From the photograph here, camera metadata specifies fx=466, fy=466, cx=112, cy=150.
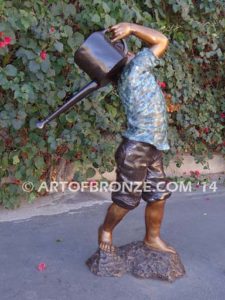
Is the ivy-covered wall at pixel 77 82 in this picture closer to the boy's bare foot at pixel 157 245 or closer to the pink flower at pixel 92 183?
the pink flower at pixel 92 183

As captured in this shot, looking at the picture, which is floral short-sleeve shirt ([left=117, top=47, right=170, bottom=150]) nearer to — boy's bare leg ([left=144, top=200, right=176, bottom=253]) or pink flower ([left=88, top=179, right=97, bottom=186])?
boy's bare leg ([left=144, top=200, right=176, bottom=253])

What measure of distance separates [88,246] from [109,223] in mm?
530

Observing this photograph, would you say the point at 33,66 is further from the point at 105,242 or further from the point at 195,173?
the point at 195,173

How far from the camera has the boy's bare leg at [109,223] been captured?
112 inches

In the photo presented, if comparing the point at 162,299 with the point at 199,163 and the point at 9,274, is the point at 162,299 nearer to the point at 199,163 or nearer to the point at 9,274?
the point at 9,274

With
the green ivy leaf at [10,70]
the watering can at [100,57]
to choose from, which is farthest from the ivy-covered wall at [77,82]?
the watering can at [100,57]

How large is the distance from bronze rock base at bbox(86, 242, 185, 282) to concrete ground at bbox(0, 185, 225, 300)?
40 mm

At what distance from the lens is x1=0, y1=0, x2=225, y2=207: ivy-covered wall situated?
364 centimetres

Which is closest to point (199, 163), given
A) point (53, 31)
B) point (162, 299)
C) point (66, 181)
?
point (66, 181)

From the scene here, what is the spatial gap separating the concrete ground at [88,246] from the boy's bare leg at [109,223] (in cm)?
19

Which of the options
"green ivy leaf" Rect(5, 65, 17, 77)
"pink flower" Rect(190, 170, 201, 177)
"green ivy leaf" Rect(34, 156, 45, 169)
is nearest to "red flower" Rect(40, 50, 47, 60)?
"green ivy leaf" Rect(5, 65, 17, 77)

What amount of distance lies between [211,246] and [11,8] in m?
2.35

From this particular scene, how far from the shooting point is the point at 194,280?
2891 mm

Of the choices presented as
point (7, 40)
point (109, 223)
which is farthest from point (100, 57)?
point (7, 40)
